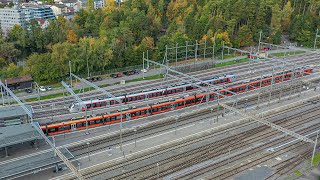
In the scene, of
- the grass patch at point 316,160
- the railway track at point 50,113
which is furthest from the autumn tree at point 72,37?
the grass patch at point 316,160

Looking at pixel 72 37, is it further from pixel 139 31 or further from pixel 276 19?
pixel 276 19

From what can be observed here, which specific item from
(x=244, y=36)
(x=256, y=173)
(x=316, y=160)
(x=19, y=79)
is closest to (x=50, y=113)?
(x=19, y=79)

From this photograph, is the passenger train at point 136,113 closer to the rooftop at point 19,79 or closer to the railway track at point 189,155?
the railway track at point 189,155

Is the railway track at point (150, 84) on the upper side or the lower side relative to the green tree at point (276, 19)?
lower

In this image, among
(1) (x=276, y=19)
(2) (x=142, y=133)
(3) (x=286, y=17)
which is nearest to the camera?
(2) (x=142, y=133)

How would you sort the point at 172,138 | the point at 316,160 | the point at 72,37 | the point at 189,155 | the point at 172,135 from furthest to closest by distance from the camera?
the point at 72,37 → the point at 172,135 → the point at 172,138 → the point at 189,155 → the point at 316,160

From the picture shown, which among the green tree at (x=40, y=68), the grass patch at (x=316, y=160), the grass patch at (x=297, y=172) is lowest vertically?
the grass patch at (x=297, y=172)
